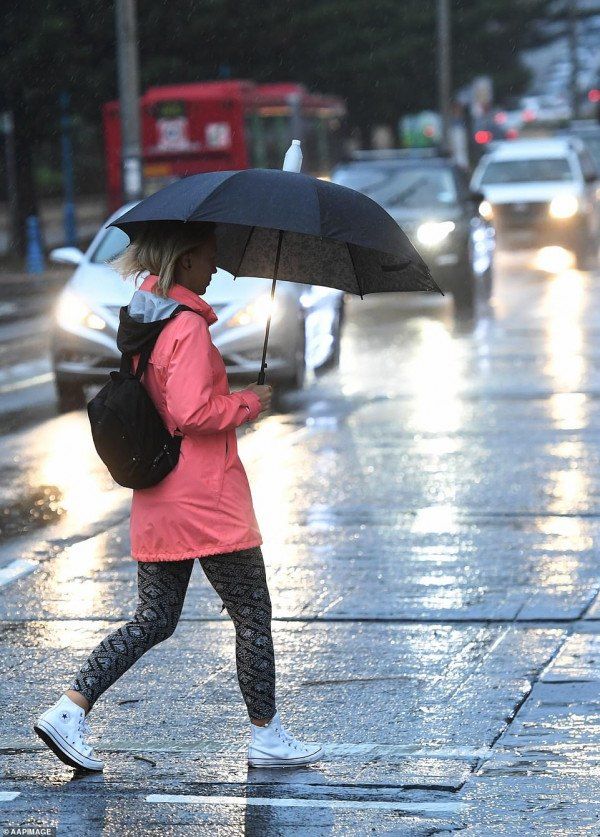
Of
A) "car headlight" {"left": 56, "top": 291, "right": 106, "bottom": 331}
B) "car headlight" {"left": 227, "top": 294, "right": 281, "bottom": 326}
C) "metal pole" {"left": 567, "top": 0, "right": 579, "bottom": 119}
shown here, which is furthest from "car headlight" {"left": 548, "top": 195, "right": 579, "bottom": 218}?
"metal pole" {"left": 567, "top": 0, "right": 579, "bottom": 119}

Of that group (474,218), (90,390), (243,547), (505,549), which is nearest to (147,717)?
(243,547)

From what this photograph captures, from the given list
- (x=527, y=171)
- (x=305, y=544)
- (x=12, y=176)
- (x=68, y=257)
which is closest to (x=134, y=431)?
(x=305, y=544)

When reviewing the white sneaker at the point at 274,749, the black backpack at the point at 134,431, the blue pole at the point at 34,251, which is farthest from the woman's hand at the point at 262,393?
the blue pole at the point at 34,251

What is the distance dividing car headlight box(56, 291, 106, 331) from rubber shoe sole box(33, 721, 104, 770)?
8.32 meters

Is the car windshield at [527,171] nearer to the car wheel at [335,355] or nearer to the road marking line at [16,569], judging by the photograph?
the car wheel at [335,355]

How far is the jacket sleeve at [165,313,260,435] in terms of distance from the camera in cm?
463

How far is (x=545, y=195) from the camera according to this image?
27.6m

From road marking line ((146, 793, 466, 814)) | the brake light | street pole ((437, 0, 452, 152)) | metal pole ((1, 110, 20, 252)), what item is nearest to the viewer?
road marking line ((146, 793, 466, 814))

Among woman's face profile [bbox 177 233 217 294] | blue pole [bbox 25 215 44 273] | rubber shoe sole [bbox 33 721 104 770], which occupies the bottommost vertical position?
blue pole [bbox 25 215 44 273]

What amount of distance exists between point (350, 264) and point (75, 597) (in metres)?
2.40

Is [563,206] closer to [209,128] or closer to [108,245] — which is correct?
[209,128]

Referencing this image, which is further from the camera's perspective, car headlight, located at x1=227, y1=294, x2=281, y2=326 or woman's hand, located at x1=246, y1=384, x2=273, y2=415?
car headlight, located at x1=227, y1=294, x2=281, y2=326

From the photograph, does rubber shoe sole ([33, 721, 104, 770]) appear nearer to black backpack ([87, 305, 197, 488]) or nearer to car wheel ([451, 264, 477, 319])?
black backpack ([87, 305, 197, 488])

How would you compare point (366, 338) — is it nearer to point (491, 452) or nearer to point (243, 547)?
point (491, 452)
